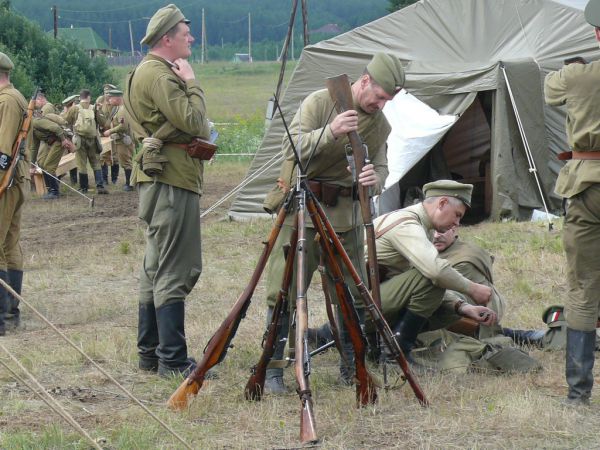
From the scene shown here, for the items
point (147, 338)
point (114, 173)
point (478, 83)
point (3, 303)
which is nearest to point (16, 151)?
point (3, 303)

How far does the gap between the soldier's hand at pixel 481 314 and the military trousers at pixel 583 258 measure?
85 cm

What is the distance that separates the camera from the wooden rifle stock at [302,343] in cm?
478

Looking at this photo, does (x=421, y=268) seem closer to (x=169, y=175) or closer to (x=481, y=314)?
(x=481, y=314)

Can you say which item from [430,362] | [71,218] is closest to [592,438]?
[430,362]

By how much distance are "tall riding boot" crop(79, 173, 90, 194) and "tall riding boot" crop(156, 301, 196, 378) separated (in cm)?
1398

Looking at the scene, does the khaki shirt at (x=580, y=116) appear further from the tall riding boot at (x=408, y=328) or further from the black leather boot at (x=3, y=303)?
the black leather boot at (x=3, y=303)

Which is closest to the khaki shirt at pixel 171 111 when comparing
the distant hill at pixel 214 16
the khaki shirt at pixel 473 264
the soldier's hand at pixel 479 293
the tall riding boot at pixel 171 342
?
the tall riding boot at pixel 171 342

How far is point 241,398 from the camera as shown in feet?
18.6

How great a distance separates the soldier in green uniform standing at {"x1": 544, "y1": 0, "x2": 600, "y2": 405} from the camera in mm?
5402

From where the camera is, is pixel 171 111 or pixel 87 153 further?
pixel 87 153

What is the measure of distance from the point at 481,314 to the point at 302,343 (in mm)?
1775

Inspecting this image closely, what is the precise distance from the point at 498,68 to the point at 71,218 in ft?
22.5

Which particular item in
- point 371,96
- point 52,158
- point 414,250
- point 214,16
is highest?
point 214,16

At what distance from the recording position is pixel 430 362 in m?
A: 6.50
